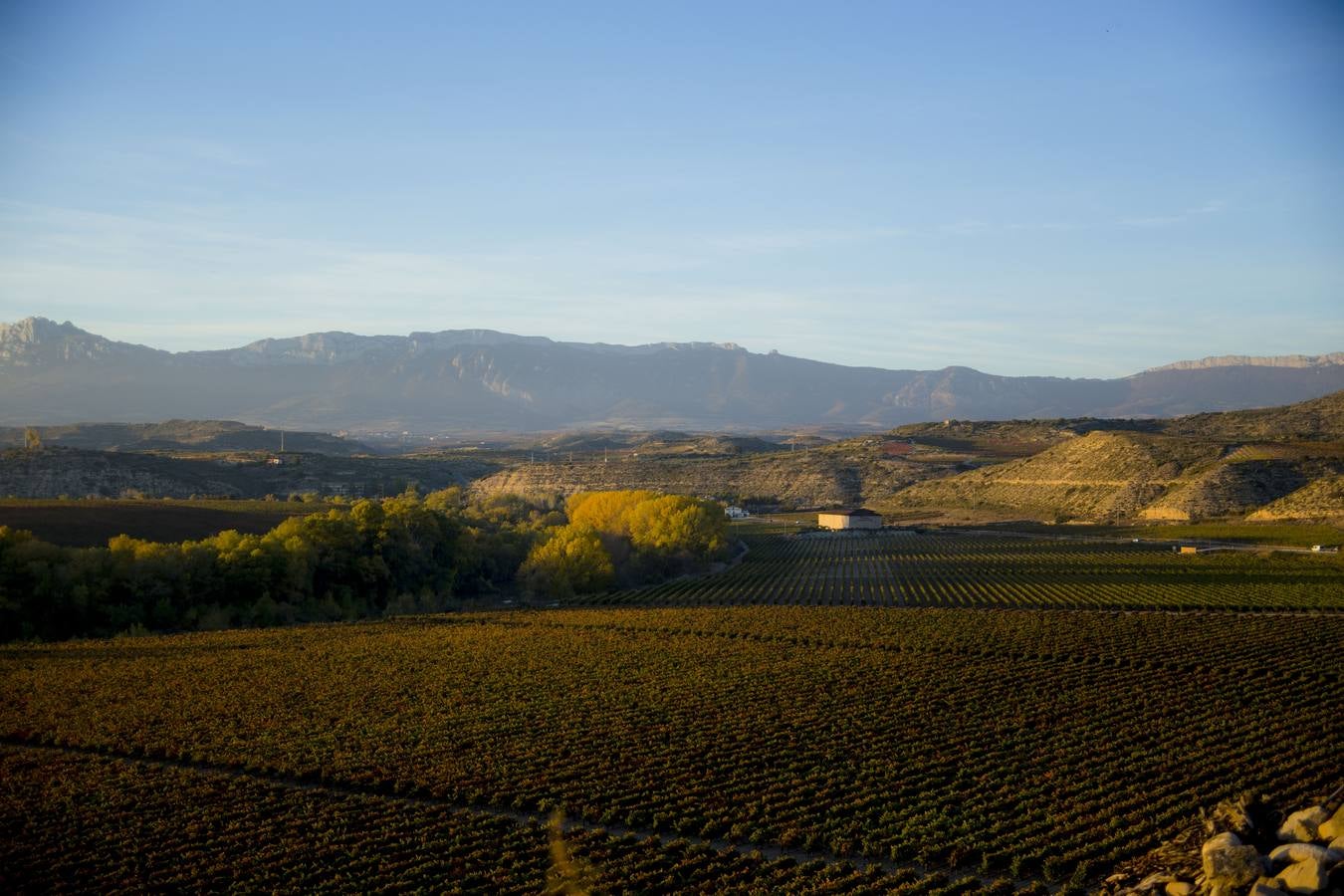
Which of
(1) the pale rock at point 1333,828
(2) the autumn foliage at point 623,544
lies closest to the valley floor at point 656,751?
(1) the pale rock at point 1333,828

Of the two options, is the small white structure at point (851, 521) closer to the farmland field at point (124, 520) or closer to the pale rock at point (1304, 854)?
the farmland field at point (124, 520)

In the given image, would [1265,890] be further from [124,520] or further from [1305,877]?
[124,520]

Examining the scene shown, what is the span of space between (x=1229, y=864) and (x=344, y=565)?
50.7 metres

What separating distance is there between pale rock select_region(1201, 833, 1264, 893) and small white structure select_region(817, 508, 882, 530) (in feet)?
292

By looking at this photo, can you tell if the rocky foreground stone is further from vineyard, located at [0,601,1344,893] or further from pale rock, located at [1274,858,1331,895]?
vineyard, located at [0,601,1344,893]

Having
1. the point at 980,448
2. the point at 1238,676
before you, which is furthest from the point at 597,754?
the point at 980,448

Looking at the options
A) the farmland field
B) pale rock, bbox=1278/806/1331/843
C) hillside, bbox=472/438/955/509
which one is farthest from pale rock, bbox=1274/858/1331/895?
hillside, bbox=472/438/955/509

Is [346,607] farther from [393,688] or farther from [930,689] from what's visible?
[930,689]

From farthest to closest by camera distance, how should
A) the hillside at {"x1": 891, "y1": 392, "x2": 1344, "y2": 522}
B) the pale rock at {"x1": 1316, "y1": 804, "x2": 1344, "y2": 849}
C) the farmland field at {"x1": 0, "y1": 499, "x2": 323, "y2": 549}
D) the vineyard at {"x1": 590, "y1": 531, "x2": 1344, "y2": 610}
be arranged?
the hillside at {"x1": 891, "y1": 392, "x2": 1344, "y2": 522}, the farmland field at {"x1": 0, "y1": 499, "x2": 323, "y2": 549}, the vineyard at {"x1": 590, "y1": 531, "x2": 1344, "y2": 610}, the pale rock at {"x1": 1316, "y1": 804, "x2": 1344, "y2": 849}

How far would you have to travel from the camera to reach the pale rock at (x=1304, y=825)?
13.1 meters

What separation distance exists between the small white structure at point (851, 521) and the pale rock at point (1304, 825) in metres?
88.3

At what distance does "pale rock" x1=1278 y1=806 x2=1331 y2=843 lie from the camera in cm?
1312

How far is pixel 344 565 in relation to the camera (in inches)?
2264

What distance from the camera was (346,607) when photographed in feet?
184
